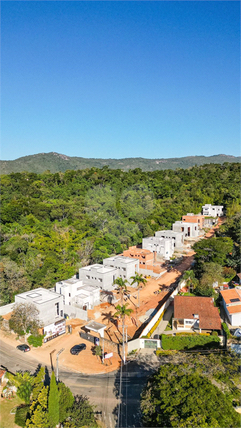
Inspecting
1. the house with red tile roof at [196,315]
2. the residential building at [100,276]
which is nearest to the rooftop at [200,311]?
the house with red tile roof at [196,315]

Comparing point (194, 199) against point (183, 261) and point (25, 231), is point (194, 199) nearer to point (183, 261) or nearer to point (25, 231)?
point (183, 261)

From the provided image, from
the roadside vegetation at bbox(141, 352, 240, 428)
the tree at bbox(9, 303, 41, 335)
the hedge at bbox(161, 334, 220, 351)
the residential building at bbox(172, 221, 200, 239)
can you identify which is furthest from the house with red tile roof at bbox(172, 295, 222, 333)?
the residential building at bbox(172, 221, 200, 239)

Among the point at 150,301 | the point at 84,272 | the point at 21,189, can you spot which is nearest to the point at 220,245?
the point at 150,301

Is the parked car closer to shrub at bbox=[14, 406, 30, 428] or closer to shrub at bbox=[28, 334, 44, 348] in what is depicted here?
shrub at bbox=[28, 334, 44, 348]

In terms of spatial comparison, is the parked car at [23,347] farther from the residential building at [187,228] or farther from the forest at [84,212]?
the residential building at [187,228]

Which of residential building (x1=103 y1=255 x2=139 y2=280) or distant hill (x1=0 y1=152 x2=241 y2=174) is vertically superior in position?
distant hill (x1=0 y1=152 x2=241 y2=174)
